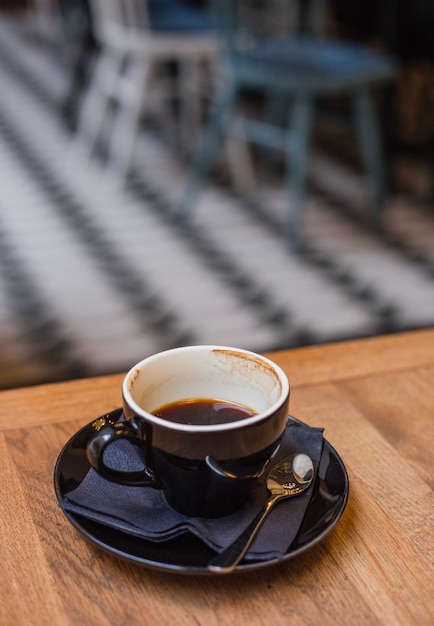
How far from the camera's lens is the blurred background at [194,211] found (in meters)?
1.87

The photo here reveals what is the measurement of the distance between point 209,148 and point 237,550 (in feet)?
7.08

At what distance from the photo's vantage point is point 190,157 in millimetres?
3021

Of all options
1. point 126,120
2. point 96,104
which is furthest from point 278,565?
point 96,104

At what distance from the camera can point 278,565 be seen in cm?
49

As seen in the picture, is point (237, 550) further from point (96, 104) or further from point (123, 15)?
point (96, 104)

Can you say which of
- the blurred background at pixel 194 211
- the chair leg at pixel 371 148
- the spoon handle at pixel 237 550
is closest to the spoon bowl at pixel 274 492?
the spoon handle at pixel 237 550

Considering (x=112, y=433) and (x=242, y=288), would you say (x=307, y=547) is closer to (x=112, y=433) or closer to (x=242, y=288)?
(x=112, y=433)

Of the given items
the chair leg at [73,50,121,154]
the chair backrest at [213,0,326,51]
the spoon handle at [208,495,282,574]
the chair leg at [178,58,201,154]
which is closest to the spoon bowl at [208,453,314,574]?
the spoon handle at [208,495,282,574]

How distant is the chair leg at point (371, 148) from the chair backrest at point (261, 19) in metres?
0.39

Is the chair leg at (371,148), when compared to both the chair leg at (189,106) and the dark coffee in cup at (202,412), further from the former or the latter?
the dark coffee in cup at (202,412)

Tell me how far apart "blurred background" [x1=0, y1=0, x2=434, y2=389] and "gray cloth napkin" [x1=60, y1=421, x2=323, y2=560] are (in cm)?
116

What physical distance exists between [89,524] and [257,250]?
1.80 m

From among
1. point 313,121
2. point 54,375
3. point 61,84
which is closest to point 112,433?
point 54,375

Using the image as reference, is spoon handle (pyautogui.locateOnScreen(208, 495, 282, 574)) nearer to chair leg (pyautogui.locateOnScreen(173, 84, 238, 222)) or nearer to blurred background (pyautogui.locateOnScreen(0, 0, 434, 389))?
blurred background (pyautogui.locateOnScreen(0, 0, 434, 389))
